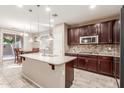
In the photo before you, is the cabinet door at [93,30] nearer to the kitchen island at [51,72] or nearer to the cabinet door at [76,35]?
the cabinet door at [76,35]

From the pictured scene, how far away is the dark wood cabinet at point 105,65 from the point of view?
332 centimetres

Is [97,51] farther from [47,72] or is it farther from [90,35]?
[47,72]

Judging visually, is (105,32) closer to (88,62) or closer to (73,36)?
(88,62)

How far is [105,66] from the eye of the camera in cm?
346

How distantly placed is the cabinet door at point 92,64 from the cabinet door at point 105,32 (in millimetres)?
988

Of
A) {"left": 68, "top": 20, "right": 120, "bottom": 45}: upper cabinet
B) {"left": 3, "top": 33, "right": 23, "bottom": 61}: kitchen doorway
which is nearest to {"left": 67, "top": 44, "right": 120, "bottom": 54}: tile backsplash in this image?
{"left": 68, "top": 20, "right": 120, "bottom": 45}: upper cabinet

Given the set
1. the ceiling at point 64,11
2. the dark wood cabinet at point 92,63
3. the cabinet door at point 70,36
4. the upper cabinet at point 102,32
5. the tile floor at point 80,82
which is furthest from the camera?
the cabinet door at point 70,36

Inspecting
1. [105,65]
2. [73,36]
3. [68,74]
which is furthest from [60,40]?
[68,74]

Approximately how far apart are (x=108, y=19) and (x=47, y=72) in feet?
11.9

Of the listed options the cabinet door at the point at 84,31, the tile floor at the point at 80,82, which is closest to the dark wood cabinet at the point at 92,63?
the tile floor at the point at 80,82

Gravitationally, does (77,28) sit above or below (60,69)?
above
